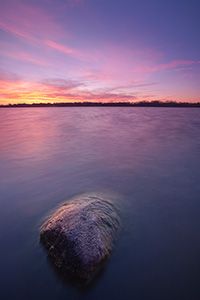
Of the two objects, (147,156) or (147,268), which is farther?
(147,156)

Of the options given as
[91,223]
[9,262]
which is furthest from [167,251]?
[9,262]

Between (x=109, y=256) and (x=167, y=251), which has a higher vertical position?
(x=109, y=256)

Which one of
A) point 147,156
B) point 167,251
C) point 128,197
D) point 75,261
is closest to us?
point 75,261

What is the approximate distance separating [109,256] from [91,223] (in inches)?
24.0

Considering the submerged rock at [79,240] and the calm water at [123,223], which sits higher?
the submerged rock at [79,240]

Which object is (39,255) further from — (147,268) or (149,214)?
(149,214)

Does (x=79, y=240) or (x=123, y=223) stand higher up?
(x=79, y=240)

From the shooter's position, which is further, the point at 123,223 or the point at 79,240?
the point at 123,223

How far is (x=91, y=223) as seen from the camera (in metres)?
2.84

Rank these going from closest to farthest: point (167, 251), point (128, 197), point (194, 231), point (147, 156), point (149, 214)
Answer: point (167, 251) → point (194, 231) → point (149, 214) → point (128, 197) → point (147, 156)

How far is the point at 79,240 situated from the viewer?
251cm

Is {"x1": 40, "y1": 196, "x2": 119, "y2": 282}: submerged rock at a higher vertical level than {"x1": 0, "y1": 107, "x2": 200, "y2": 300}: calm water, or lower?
higher

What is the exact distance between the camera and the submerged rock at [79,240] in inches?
92.9

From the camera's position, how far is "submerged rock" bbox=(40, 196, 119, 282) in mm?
2359
